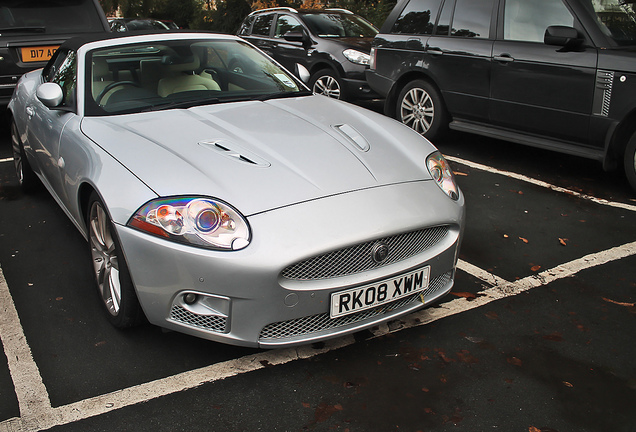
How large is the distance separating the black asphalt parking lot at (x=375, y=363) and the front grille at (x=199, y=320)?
27 centimetres

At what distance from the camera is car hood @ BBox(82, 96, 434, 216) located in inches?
113

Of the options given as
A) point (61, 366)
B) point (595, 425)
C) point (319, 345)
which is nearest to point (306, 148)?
point (319, 345)

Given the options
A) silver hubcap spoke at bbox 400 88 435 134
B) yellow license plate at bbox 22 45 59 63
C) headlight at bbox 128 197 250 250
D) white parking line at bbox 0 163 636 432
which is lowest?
white parking line at bbox 0 163 636 432

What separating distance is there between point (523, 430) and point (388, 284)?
847 millimetres

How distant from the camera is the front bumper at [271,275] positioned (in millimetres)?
2625

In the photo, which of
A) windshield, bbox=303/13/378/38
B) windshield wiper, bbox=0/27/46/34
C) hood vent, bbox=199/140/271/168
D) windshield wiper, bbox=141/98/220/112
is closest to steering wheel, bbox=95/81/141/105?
windshield wiper, bbox=141/98/220/112

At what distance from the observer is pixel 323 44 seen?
9.33m

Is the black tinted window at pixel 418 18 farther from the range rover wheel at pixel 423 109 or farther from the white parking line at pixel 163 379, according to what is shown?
the white parking line at pixel 163 379

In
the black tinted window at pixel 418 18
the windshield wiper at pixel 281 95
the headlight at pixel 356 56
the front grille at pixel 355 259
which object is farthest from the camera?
the headlight at pixel 356 56

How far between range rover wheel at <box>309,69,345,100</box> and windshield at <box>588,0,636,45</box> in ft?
13.5

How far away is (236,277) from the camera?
8.56ft

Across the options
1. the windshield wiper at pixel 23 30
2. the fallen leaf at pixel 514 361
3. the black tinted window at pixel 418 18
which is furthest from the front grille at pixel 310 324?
the windshield wiper at pixel 23 30

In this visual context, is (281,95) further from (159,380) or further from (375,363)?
(159,380)

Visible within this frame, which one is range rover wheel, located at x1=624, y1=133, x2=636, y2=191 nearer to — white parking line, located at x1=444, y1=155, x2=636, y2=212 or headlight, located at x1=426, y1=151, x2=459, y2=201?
white parking line, located at x1=444, y1=155, x2=636, y2=212
